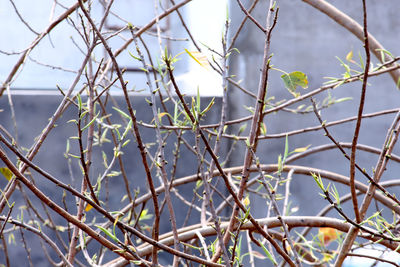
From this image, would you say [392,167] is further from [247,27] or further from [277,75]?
[247,27]

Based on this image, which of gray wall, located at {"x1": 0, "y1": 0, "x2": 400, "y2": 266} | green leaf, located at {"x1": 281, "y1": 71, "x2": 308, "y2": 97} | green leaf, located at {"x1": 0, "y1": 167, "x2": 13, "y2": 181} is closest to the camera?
green leaf, located at {"x1": 281, "y1": 71, "x2": 308, "y2": 97}

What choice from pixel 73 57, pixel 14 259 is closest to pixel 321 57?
pixel 14 259

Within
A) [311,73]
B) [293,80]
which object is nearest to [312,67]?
[311,73]

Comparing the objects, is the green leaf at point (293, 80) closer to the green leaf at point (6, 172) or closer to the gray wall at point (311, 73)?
the green leaf at point (6, 172)

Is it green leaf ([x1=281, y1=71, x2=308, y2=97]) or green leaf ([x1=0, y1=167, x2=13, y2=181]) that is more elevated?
green leaf ([x1=281, y1=71, x2=308, y2=97])

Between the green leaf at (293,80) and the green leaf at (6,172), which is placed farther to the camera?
the green leaf at (6,172)

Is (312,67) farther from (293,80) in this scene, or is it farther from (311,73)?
(293,80)

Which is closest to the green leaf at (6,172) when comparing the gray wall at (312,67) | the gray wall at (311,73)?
the gray wall at (311,73)

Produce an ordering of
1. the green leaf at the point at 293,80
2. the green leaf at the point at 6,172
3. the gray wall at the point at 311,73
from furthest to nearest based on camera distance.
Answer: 1. the gray wall at the point at 311,73
2. the green leaf at the point at 6,172
3. the green leaf at the point at 293,80

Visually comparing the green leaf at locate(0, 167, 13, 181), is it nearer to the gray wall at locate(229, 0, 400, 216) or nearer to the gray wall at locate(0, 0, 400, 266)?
the gray wall at locate(0, 0, 400, 266)

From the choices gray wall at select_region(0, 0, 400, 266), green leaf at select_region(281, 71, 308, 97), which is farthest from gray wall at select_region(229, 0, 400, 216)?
green leaf at select_region(281, 71, 308, 97)

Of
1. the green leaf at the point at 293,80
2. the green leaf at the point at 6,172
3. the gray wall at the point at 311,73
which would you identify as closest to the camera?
the green leaf at the point at 293,80

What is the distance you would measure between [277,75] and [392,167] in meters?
0.66

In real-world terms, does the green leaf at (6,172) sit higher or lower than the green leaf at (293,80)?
lower
